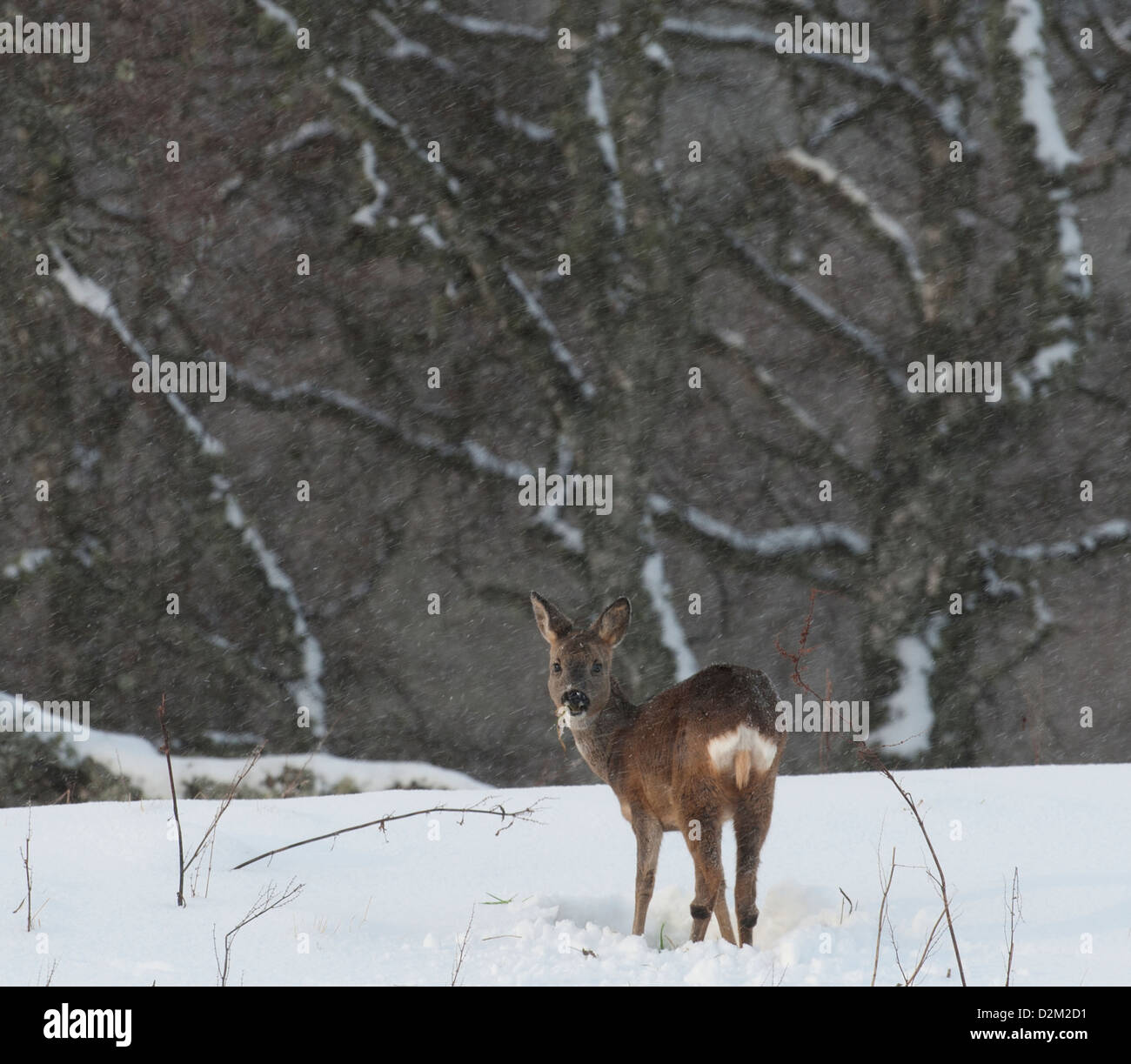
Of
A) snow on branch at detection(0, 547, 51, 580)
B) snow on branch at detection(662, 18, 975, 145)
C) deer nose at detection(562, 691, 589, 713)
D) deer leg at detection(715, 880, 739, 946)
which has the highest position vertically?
snow on branch at detection(662, 18, 975, 145)

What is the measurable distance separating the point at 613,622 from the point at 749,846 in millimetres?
1023

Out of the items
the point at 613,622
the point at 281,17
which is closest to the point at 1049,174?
the point at 281,17

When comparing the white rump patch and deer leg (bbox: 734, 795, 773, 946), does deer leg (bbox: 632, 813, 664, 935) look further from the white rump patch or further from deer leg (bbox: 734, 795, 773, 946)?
the white rump patch

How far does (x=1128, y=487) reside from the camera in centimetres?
1166

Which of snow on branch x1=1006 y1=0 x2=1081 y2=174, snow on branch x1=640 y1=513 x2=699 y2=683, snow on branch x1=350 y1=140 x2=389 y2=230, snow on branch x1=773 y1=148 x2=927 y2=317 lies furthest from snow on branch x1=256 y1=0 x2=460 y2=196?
snow on branch x1=1006 y1=0 x2=1081 y2=174

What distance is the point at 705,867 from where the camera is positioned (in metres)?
4.25

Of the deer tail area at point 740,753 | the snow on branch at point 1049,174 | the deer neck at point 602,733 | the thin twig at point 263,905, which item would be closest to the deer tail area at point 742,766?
the deer tail area at point 740,753

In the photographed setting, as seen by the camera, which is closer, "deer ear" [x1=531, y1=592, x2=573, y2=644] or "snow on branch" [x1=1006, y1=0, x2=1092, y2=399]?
"deer ear" [x1=531, y1=592, x2=573, y2=644]

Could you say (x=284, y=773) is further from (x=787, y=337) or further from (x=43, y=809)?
(x=787, y=337)

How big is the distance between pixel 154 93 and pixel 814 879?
1029 centimetres

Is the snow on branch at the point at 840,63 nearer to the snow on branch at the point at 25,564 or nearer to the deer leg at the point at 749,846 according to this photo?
the snow on branch at the point at 25,564

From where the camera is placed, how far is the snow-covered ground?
373cm

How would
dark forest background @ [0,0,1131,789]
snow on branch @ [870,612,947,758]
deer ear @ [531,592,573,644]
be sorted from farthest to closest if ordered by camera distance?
1. dark forest background @ [0,0,1131,789]
2. snow on branch @ [870,612,947,758]
3. deer ear @ [531,592,573,644]

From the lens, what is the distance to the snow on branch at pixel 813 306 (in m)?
11.6
